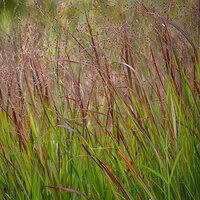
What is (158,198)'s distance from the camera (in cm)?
208

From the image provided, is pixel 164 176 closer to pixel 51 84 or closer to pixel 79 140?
pixel 79 140

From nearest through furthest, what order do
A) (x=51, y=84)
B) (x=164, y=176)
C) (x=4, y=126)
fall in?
(x=164, y=176) < (x=4, y=126) < (x=51, y=84)

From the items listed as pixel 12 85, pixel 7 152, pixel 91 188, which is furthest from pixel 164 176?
pixel 12 85

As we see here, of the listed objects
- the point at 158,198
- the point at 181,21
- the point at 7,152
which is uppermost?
the point at 181,21

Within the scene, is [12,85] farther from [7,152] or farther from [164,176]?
[164,176]

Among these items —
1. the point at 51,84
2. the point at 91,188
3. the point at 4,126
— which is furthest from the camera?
the point at 51,84

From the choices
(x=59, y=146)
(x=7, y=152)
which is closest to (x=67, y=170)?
(x=59, y=146)

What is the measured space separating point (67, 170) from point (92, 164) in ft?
0.29

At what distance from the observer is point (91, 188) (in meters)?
2.16

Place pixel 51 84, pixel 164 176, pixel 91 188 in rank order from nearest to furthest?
pixel 164 176, pixel 91 188, pixel 51 84

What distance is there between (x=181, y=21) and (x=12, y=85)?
0.70 m

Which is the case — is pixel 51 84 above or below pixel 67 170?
above

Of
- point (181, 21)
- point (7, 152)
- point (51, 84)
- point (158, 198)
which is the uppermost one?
point (181, 21)

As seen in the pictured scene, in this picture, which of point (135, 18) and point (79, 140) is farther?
point (135, 18)
